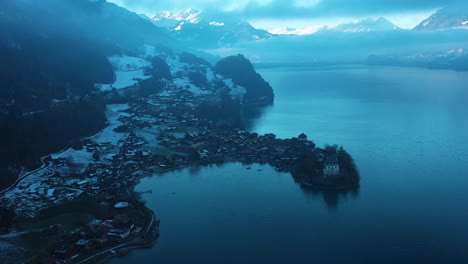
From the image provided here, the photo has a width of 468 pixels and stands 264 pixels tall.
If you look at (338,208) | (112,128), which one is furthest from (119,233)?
(112,128)

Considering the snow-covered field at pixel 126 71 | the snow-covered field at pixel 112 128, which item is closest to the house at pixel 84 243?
the snow-covered field at pixel 112 128

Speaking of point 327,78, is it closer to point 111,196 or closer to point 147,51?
point 147,51

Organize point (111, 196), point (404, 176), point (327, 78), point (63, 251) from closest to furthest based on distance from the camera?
point (63, 251) → point (111, 196) → point (404, 176) → point (327, 78)

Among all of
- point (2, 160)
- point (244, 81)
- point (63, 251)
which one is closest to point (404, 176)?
point (63, 251)

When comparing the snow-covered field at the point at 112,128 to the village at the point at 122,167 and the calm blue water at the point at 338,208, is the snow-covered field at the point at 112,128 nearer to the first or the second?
the village at the point at 122,167

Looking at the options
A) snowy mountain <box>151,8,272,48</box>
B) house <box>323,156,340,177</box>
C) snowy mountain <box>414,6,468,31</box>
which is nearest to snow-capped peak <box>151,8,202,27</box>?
snowy mountain <box>151,8,272,48</box>

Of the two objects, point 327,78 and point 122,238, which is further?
point 327,78

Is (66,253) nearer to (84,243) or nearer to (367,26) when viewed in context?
(84,243)
